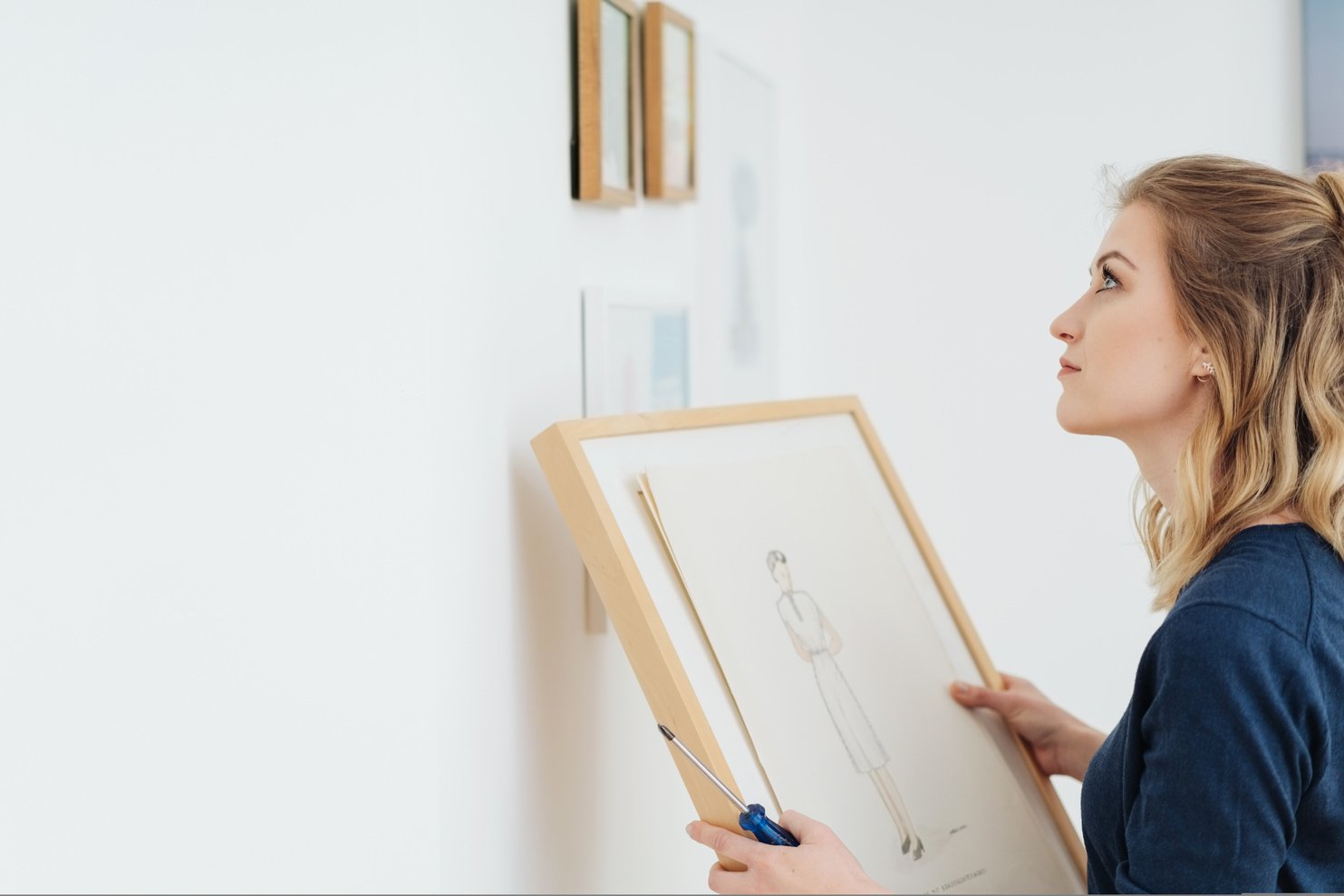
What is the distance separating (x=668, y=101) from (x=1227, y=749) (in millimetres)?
1060

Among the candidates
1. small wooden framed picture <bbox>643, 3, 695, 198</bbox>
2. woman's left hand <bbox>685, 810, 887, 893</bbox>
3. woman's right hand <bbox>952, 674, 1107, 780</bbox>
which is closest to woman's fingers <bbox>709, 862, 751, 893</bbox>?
woman's left hand <bbox>685, 810, 887, 893</bbox>

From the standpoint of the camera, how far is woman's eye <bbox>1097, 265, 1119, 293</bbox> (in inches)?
45.3

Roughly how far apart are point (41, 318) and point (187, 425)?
150 mm

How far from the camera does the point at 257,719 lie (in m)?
1.17

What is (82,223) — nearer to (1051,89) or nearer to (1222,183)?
(1222,183)

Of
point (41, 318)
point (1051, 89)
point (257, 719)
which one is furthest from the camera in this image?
point (1051, 89)

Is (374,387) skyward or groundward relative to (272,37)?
groundward

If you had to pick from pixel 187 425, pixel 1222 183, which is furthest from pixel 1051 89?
pixel 187 425

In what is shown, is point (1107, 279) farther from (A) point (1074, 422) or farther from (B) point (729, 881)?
(B) point (729, 881)

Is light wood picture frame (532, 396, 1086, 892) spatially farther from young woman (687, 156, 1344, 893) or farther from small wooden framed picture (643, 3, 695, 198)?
small wooden framed picture (643, 3, 695, 198)

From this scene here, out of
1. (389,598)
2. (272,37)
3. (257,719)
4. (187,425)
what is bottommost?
(257,719)

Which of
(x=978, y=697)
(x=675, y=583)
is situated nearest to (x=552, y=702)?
(x=675, y=583)

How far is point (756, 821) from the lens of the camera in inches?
42.5

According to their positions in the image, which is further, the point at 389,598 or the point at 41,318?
the point at 389,598
